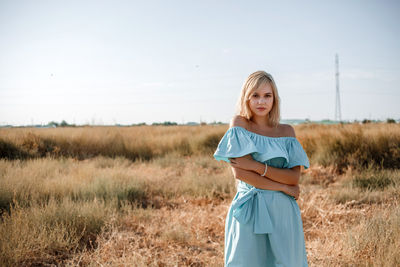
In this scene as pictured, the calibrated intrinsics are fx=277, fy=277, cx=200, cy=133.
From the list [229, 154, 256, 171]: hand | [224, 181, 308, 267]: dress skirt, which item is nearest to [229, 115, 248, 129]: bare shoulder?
[229, 154, 256, 171]: hand

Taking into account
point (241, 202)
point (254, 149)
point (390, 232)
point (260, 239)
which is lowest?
point (390, 232)

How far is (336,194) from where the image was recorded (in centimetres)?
551

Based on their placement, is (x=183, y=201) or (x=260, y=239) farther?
(x=183, y=201)

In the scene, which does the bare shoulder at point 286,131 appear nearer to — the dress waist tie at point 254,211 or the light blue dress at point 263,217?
the light blue dress at point 263,217

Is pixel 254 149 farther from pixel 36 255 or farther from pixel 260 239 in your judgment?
pixel 36 255

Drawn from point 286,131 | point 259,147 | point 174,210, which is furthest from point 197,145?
point 259,147

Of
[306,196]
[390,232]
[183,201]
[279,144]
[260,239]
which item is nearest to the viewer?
[260,239]

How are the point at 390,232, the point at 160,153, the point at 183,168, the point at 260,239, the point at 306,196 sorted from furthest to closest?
Result: the point at 160,153 → the point at 183,168 → the point at 306,196 → the point at 390,232 → the point at 260,239

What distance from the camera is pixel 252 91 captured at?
2.11 meters

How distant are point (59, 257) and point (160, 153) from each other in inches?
343

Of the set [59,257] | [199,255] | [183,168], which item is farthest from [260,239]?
[183,168]

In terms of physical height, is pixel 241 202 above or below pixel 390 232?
above

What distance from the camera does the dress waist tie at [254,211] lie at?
190cm

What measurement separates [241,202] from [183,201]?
402cm
